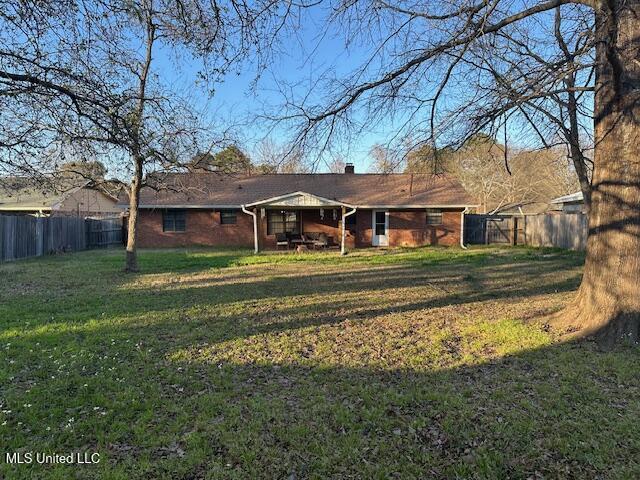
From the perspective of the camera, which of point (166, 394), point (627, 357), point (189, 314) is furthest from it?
point (189, 314)

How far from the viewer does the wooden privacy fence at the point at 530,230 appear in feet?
60.8

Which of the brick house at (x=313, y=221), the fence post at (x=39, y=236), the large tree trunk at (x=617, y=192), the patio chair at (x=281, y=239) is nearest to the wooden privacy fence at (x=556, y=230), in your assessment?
the brick house at (x=313, y=221)

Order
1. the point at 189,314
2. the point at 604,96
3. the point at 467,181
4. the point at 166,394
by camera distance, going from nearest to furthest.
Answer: the point at 166,394
the point at 604,96
the point at 189,314
the point at 467,181

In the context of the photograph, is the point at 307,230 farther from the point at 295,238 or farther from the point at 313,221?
the point at 295,238

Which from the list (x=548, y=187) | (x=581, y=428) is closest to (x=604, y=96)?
(x=581, y=428)

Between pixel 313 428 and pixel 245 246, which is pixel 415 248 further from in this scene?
pixel 313 428

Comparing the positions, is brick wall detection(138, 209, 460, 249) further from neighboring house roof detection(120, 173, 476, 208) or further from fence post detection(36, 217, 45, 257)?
fence post detection(36, 217, 45, 257)

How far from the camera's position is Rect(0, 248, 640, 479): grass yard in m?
2.94

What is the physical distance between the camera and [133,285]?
32.9ft

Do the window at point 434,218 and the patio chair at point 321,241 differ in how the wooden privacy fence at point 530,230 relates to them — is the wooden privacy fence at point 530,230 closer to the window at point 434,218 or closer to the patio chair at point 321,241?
the window at point 434,218

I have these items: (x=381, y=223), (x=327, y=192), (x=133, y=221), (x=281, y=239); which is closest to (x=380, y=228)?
(x=381, y=223)

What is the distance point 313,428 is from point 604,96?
5.32 m

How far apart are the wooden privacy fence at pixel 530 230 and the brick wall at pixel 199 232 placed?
12.8m

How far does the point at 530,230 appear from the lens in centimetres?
2269
